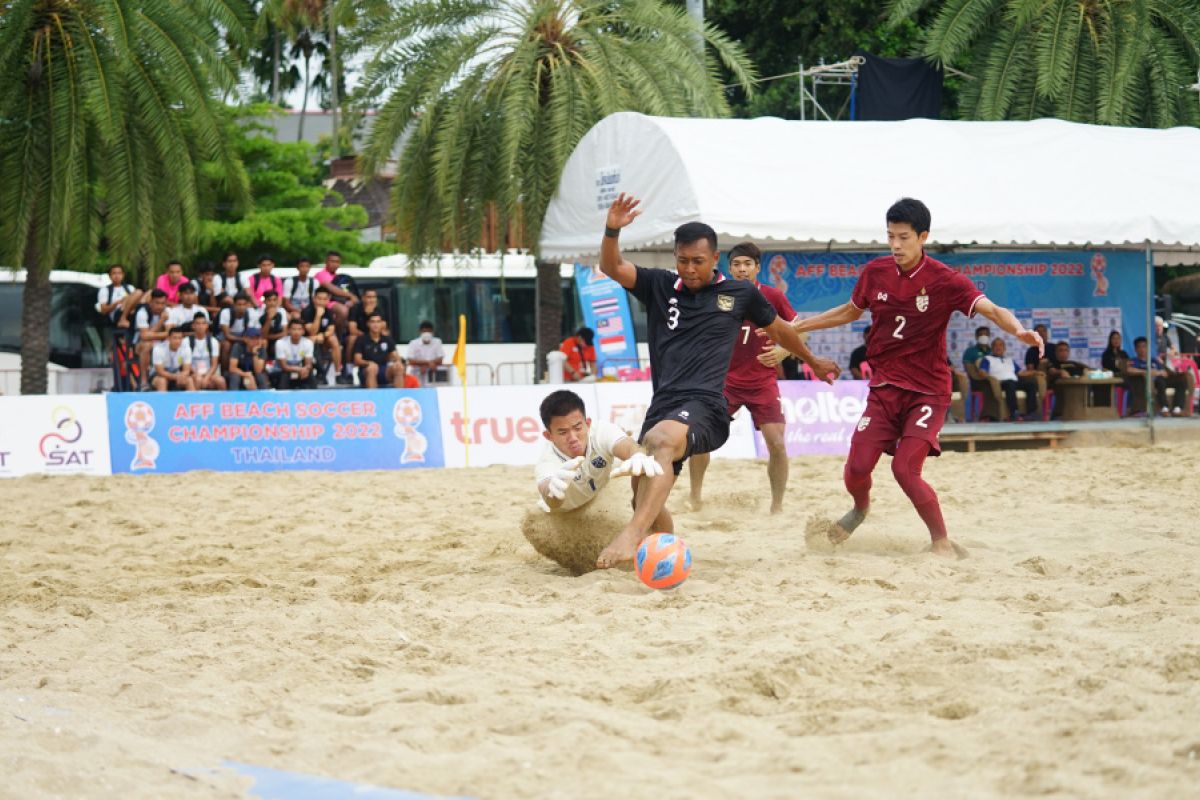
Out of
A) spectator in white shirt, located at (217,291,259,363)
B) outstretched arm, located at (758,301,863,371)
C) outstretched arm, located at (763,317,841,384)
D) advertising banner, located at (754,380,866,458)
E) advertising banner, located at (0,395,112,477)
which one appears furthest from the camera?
spectator in white shirt, located at (217,291,259,363)

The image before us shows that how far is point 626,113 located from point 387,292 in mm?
10587

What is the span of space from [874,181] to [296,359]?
7.40m

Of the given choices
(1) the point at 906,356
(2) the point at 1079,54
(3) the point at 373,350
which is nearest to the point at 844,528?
(1) the point at 906,356

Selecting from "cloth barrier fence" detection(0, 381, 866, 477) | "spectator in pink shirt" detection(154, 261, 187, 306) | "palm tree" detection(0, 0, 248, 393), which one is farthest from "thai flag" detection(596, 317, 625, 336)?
"spectator in pink shirt" detection(154, 261, 187, 306)

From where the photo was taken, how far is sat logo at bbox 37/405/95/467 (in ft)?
46.5

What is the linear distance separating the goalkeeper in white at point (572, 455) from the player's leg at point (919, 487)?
1661mm

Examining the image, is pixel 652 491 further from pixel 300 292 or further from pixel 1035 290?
pixel 1035 290

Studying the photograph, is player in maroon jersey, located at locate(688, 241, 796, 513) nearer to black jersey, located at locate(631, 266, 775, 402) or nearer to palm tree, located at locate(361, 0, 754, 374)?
black jersey, located at locate(631, 266, 775, 402)

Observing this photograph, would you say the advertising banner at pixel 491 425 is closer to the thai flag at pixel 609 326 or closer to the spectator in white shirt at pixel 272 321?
the spectator in white shirt at pixel 272 321

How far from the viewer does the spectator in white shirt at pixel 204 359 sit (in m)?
16.7

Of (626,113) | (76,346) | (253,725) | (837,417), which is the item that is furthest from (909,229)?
(76,346)

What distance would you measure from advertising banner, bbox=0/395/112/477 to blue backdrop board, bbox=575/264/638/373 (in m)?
7.16

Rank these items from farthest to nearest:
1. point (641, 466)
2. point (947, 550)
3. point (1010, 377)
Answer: point (1010, 377) < point (947, 550) < point (641, 466)

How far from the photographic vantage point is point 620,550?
6.60 metres
